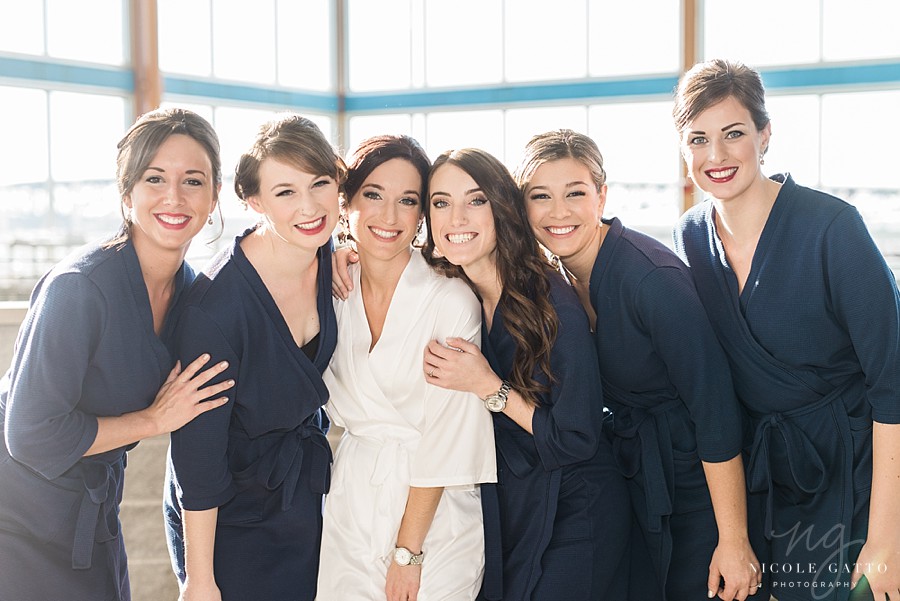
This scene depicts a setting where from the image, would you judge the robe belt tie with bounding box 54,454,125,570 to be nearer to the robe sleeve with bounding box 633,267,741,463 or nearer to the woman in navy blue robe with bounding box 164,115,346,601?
the woman in navy blue robe with bounding box 164,115,346,601

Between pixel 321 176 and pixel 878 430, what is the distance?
1.21 metres

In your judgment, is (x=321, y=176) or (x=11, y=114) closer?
(x=321, y=176)

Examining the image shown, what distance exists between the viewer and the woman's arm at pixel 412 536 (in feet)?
5.68

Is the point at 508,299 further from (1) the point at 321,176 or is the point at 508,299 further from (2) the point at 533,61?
(2) the point at 533,61

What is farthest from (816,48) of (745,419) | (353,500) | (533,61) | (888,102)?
(353,500)

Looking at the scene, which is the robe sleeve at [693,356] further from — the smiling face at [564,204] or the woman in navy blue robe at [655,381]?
the smiling face at [564,204]

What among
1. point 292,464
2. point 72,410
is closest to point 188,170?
point 72,410

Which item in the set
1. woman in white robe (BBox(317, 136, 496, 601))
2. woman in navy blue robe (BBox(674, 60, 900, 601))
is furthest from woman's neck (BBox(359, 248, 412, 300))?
woman in navy blue robe (BBox(674, 60, 900, 601))

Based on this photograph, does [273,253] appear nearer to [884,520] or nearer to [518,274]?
[518,274]

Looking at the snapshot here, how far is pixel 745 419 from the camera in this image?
5.96 ft

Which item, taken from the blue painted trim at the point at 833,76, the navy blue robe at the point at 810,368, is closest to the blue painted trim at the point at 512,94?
the blue painted trim at the point at 833,76

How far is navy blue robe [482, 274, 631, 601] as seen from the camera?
5.63ft

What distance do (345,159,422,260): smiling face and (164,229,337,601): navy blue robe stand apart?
13 cm

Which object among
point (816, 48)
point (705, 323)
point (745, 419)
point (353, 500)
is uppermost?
point (816, 48)
